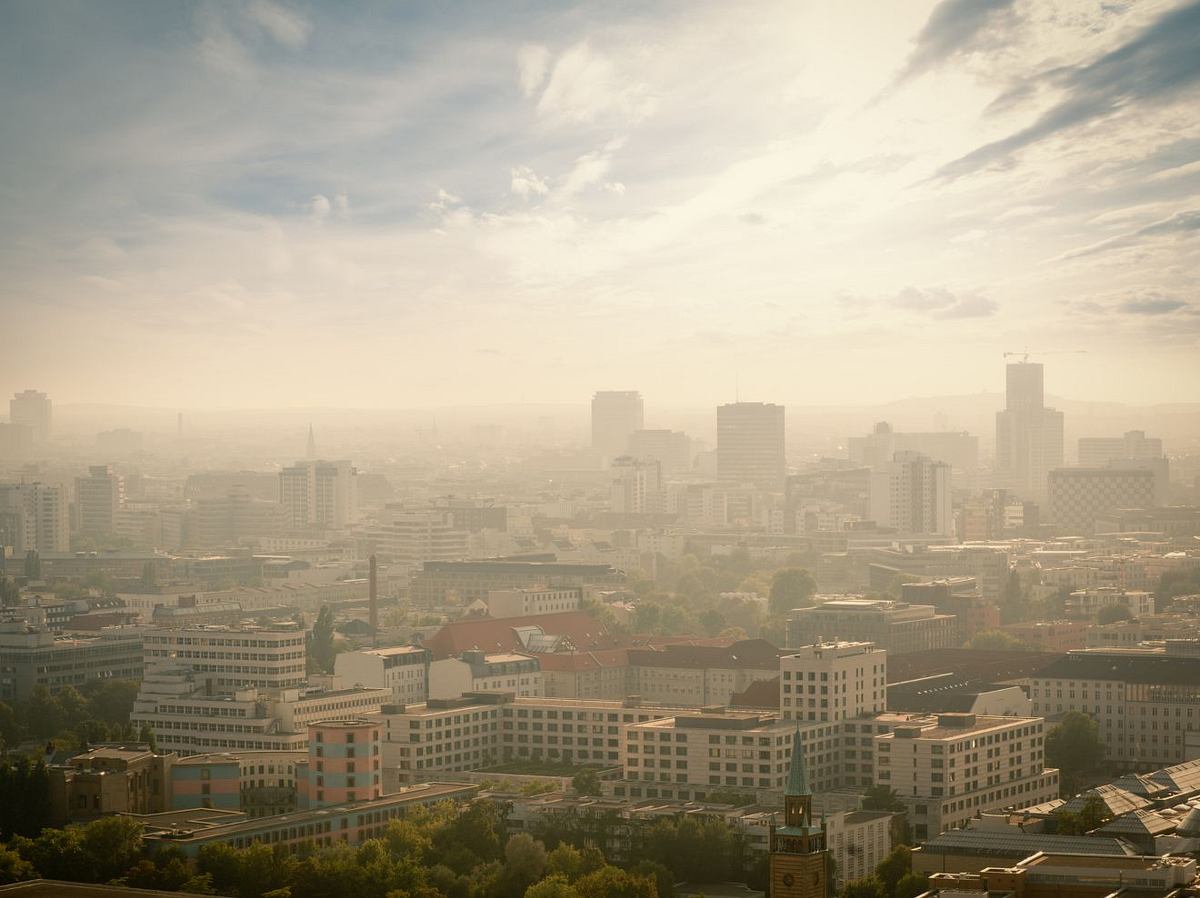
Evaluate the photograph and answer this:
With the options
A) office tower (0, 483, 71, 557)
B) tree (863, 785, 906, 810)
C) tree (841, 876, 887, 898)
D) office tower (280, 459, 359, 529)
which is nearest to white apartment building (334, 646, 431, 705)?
tree (863, 785, 906, 810)

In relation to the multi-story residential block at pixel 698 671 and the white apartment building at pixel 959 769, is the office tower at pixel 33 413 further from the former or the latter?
the white apartment building at pixel 959 769

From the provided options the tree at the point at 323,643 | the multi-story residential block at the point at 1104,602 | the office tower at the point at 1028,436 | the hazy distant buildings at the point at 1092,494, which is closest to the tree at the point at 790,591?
the multi-story residential block at the point at 1104,602

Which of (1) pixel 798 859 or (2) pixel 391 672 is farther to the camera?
(2) pixel 391 672

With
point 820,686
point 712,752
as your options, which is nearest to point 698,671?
point 820,686

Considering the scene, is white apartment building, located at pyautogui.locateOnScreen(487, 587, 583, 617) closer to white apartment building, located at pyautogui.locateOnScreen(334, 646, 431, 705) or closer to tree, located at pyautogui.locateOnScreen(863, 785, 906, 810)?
white apartment building, located at pyautogui.locateOnScreen(334, 646, 431, 705)

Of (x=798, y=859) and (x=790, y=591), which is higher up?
(x=790, y=591)

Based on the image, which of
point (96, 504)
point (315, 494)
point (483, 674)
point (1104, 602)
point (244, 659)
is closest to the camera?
point (244, 659)

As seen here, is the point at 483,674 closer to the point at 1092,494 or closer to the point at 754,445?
the point at 1092,494

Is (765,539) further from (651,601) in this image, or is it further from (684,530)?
(651,601)
